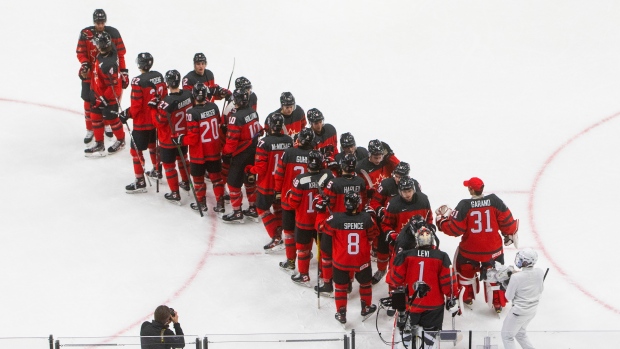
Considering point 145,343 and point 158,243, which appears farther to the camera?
point 158,243

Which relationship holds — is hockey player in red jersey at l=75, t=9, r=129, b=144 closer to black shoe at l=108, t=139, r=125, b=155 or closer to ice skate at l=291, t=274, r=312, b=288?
black shoe at l=108, t=139, r=125, b=155

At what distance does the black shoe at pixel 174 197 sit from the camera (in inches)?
394

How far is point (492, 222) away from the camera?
26.4 ft

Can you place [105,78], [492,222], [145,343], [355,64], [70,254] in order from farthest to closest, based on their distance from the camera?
[355,64]
[105,78]
[70,254]
[492,222]
[145,343]

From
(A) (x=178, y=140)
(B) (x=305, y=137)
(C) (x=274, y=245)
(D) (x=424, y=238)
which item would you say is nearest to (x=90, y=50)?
(A) (x=178, y=140)

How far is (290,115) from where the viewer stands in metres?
9.59

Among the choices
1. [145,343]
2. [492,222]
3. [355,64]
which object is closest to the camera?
[145,343]

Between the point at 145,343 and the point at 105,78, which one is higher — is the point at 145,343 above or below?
below

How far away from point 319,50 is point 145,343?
6133mm

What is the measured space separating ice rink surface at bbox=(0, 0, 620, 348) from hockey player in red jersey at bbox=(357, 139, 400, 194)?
0.88 m

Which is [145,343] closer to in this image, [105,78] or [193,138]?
[193,138]

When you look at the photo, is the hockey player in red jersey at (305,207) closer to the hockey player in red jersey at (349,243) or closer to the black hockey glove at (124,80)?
the hockey player in red jersey at (349,243)

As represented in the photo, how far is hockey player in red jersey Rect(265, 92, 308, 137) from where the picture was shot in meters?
9.36

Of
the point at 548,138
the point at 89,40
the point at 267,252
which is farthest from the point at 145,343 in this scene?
the point at 548,138
